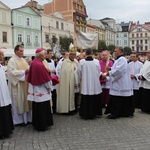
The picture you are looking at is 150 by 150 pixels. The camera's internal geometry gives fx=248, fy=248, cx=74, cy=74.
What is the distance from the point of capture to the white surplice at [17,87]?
19.8ft

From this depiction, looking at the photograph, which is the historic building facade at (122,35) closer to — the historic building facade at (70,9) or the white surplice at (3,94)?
the historic building facade at (70,9)

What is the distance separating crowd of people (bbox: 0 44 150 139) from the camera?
18.5 feet

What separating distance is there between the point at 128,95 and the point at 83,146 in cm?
269

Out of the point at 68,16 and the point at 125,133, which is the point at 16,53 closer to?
the point at 125,133

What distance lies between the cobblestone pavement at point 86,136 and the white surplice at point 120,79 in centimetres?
77

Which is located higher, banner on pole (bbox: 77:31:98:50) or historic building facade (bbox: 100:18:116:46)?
historic building facade (bbox: 100:18:116:46)

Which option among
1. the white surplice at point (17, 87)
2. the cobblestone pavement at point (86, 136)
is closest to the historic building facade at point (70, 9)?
the white surplice at point (17, 87)

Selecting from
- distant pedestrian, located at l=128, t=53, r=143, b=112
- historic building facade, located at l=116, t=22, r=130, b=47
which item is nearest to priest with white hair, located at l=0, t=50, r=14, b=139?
distant pedestrian, located at l=128, t=53, r=143, b=112

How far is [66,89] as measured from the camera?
7.48m

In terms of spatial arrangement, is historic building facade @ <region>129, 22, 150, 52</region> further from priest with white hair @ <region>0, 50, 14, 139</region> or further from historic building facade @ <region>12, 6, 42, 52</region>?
priest with white hair @ <region>0, 50, 14, 139</region>

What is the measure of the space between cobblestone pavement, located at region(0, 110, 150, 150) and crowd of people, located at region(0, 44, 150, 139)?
0.29 metres

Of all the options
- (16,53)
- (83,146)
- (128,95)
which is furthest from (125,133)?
(16,53)

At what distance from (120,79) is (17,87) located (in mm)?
2797

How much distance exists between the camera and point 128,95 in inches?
273
